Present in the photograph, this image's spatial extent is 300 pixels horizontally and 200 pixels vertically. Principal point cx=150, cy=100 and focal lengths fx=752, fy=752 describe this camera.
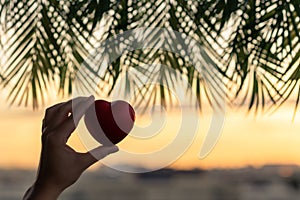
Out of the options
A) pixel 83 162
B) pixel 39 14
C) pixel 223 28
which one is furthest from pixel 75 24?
pixel 83 162

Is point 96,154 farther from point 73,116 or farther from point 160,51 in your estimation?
point 160,51

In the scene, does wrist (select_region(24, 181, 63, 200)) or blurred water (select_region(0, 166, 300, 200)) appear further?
blurred water (select_region(0, 166, 300, 200))

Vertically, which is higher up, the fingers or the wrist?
the fingers

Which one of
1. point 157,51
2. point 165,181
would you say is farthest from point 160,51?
point 165,181

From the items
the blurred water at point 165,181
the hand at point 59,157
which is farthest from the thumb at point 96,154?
the blurred water at point 165,181

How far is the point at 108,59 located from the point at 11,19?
10 centimetres

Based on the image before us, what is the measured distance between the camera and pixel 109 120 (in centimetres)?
47

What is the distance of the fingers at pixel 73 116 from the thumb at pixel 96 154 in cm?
2

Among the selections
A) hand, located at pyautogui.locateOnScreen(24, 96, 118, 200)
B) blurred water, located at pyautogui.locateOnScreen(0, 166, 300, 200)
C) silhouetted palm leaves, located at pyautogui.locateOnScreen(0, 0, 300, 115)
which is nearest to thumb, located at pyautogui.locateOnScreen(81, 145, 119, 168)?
hand, located at pyautogui.locateOnScreen(24, 96, 118, 200)

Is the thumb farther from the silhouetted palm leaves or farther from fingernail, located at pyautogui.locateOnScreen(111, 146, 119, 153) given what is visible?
the silhouetted palm leaves

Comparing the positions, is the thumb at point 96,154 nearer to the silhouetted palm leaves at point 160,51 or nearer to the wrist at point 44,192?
the wrist at point 44,192

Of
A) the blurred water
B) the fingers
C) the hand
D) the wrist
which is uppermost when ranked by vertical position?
the fingers

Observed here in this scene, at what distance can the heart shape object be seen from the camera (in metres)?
0.46

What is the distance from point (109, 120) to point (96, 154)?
2 centimetres
